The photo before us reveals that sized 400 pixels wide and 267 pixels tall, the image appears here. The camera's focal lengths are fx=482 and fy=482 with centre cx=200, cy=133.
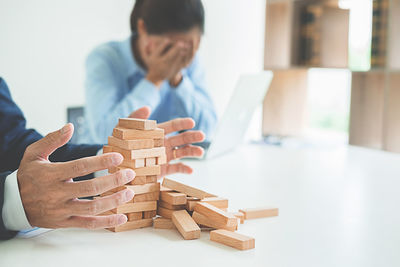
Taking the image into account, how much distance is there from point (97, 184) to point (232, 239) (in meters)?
0.28

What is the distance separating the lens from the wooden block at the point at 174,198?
1.07 m

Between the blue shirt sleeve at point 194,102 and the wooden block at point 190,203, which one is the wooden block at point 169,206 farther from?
the blue shirt sleeve at point 194,102

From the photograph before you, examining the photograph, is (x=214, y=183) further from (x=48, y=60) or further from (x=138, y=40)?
(x=138, y=40)

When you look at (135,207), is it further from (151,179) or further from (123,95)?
(123,95)

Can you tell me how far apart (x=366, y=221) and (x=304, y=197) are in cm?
24

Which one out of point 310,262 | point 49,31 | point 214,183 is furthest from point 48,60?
point 310,262

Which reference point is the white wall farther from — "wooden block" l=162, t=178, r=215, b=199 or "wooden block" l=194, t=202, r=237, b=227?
"wooden block" l=194, t=202, r=237, b=227

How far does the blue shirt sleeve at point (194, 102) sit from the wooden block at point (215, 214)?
1774 mm

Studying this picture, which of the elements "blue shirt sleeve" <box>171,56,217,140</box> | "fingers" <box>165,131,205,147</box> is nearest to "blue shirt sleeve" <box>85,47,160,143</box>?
"blue shirt sleeve" <box>171,56,217,140</box>

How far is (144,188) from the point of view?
42.2 inches

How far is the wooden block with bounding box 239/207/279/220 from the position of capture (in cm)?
114

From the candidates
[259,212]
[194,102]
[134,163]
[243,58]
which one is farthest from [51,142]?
[243,58]

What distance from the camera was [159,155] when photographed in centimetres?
108

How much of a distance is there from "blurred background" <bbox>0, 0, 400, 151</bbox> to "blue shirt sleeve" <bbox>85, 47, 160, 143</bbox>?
0.19 feet
